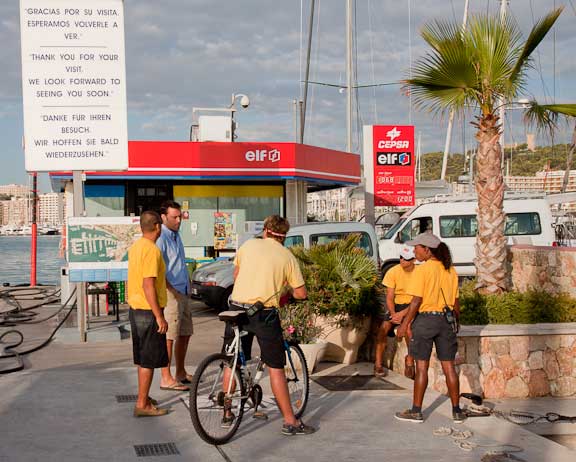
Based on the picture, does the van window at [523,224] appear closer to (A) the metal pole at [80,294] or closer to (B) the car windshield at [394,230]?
(B) the car windshield at [394,230]

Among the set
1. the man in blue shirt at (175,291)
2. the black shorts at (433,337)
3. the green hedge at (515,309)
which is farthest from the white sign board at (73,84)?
the black shorts at (433,337)

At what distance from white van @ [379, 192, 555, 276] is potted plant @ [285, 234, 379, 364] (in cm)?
1005

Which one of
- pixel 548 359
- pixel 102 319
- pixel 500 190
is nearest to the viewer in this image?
pixel 548 359

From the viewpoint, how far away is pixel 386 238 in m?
20.8

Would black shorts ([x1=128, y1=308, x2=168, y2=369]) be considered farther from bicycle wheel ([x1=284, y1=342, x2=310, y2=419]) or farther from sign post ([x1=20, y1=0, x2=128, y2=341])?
sign post ([x1=20, y1=0, x2=128, y2=341])

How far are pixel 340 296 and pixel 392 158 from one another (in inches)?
486

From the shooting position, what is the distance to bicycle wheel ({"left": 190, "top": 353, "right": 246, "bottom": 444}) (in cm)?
608

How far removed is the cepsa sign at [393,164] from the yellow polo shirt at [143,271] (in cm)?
1464

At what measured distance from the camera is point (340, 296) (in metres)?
9.71

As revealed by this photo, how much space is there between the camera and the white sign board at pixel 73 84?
1152cm

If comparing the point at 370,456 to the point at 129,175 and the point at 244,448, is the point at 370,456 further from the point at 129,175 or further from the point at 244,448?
the point at 129,175

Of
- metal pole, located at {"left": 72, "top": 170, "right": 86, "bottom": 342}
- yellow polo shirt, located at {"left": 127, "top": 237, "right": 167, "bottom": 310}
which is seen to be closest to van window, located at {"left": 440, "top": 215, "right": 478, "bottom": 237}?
metal pole, located at {"left": 72, "top": 170, "right": 86, "bottom": 342}

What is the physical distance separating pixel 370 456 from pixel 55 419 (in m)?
2.83

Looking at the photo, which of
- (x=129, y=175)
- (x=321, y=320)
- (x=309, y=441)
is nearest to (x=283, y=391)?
(x=309, y=441)
